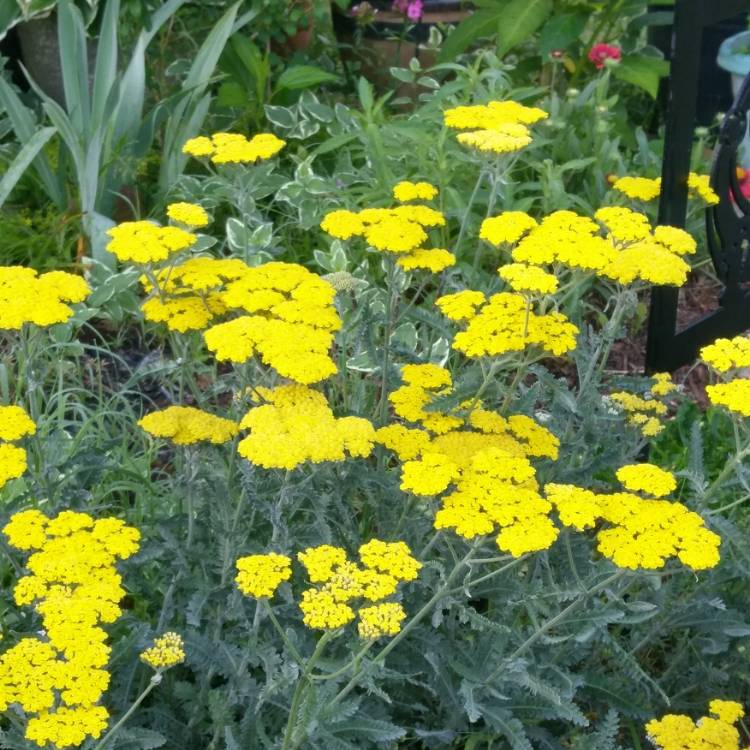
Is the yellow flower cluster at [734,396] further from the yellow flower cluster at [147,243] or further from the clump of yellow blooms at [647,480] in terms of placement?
the yellow flower cluster at [147,243]

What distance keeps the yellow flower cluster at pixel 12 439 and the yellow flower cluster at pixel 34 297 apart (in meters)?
0.14

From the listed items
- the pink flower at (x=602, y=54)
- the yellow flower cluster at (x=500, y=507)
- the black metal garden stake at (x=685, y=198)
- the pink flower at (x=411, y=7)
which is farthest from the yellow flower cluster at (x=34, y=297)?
the pink flower at (x=411, y=7)

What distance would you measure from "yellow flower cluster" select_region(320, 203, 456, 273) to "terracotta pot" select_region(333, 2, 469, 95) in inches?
106

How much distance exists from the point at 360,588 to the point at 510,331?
61 centimetres

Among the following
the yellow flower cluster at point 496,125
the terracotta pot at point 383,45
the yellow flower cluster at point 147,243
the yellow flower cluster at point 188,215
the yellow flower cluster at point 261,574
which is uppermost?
the yellow flower cluster at point 496,125

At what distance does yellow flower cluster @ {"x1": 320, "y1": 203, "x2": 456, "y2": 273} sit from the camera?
2.13 m

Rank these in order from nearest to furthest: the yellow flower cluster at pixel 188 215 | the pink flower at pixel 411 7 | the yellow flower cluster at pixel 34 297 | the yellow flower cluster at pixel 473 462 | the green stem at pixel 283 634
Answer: the green stem at pixel 283 634 → the yellow flower cluster at pixel 473 462 → the yellow flower cluster at pixel 34 297 → the yellow flower cluster at pixel 188 215 → the pink flower at pixel 411 7

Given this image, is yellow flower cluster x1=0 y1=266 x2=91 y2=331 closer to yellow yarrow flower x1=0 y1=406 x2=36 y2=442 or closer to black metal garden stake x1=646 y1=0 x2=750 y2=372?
yellow yarrow flower x1=0 y1=406 x2=36 y2=442

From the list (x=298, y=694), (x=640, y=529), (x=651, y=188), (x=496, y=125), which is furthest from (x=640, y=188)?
(x=298, y=694)

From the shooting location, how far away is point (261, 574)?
1533 millimetres

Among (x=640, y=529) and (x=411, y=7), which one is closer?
(x=640, y=529)

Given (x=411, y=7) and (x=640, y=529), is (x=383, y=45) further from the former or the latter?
(x=640, y=529)

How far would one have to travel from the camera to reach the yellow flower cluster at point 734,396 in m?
1.88

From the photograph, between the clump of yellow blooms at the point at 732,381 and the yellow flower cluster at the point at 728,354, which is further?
the yellow flower cluster at the point at 728,354
